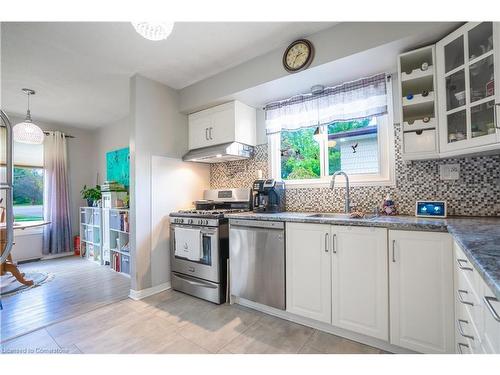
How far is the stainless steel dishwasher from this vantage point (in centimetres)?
208

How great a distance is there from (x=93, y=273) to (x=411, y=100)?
4.44 meters

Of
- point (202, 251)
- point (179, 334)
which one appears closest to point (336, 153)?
point (202, 251)

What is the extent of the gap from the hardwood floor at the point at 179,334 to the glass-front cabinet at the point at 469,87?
161 cm

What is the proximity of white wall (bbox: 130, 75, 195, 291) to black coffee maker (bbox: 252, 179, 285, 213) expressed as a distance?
45.0 inches

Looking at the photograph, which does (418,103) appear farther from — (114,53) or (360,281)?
(114,53)

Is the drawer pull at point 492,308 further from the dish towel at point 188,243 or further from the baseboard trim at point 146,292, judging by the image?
the baseboard trim at point 146,292

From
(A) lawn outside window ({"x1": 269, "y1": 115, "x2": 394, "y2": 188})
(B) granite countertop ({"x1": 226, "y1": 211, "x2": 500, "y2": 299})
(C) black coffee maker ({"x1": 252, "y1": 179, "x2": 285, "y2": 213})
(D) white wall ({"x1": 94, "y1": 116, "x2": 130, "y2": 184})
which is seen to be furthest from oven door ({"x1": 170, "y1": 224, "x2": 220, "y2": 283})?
(D) white wall ({"x1": 94, "y1": 116, "x2": 130, "y2": 184})

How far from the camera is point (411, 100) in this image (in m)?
1.84

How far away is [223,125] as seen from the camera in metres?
2.84

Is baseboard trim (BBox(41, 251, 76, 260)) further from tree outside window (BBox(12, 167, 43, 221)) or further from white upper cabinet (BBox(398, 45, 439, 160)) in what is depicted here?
white upper cabinet (BBox(398, 45, 439, 160))
